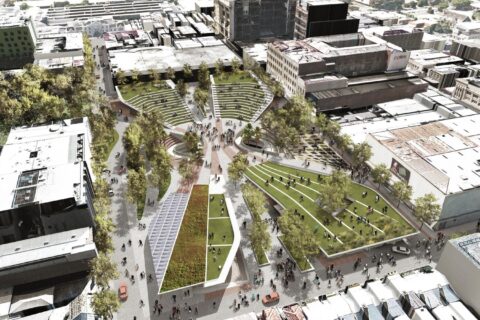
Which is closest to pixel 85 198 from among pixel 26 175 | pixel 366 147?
pixel 26 175

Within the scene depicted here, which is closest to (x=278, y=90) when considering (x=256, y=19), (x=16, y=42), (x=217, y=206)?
(x=256, y=19)

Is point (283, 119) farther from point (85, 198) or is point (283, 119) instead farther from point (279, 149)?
point (85, 198)

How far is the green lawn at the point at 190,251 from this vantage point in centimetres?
5397

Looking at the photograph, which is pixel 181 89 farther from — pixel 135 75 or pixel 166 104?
pixel 135 75

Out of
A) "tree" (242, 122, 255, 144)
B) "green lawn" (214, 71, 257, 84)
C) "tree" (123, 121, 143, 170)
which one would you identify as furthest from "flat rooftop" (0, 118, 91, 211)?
"green lawn" (214, 71, 257, 84)

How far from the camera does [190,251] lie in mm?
57875

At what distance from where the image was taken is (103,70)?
135375 millimetres

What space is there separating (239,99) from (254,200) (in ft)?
165

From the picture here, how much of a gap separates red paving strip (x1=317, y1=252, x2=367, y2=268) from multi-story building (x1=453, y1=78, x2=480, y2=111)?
68638 millimetres

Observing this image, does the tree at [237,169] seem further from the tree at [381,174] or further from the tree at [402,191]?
the tree at [402,191]

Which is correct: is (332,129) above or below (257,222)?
above

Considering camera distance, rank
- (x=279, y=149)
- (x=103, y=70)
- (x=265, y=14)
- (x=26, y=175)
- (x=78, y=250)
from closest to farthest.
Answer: (x=78, y=250), (x=26, y=175), (x=279, y=149), (x=103, y=70), (x=265, y=14)

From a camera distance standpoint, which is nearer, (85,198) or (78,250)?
(78,250)

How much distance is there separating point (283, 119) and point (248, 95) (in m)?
22.1
